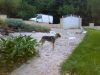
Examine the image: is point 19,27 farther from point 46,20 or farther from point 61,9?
point 61,9

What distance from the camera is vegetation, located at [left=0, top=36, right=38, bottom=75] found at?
11337 millimetres

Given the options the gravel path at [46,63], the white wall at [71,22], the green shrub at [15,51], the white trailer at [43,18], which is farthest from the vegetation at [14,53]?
the white trailer at [43,18]

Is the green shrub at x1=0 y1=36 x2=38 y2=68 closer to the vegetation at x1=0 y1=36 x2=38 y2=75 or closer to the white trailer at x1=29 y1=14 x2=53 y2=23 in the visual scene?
the vegetation at x1=0 y1=36 x2=38 y2=75

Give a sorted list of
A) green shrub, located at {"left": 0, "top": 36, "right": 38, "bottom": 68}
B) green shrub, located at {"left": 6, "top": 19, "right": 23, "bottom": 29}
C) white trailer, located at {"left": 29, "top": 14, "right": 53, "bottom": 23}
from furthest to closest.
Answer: white trailer, located at {"left": 29, "top": 14, "right": 53, "bottom": 23} → green shrub, located at {"left": 6, "top": 19, "right": 23, "bottom": 29} → green shrub, located at {"left": 0, "top": 36, "right": 38, "bottom": 68}

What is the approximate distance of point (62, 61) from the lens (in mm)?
12375

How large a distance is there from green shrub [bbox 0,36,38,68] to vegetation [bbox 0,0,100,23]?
3439 cm

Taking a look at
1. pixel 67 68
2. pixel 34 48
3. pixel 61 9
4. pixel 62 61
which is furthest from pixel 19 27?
pixel 61 9

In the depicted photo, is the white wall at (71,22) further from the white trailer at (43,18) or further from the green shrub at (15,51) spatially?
the green shrub at (15,51)

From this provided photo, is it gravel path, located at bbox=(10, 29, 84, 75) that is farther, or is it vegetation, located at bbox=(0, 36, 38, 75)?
vegetation, located at bbox=(0, 36, 38, 75)

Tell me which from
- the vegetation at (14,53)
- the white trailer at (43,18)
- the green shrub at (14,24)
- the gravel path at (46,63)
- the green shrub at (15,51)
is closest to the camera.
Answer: the gravel path at (46,63)

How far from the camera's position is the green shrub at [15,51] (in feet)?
38.6

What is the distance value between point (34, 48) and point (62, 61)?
78.6 inches

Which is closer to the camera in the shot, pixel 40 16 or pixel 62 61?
pixel 62 61

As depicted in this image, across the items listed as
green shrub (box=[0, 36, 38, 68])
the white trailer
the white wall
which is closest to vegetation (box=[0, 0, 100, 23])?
the white trailer
